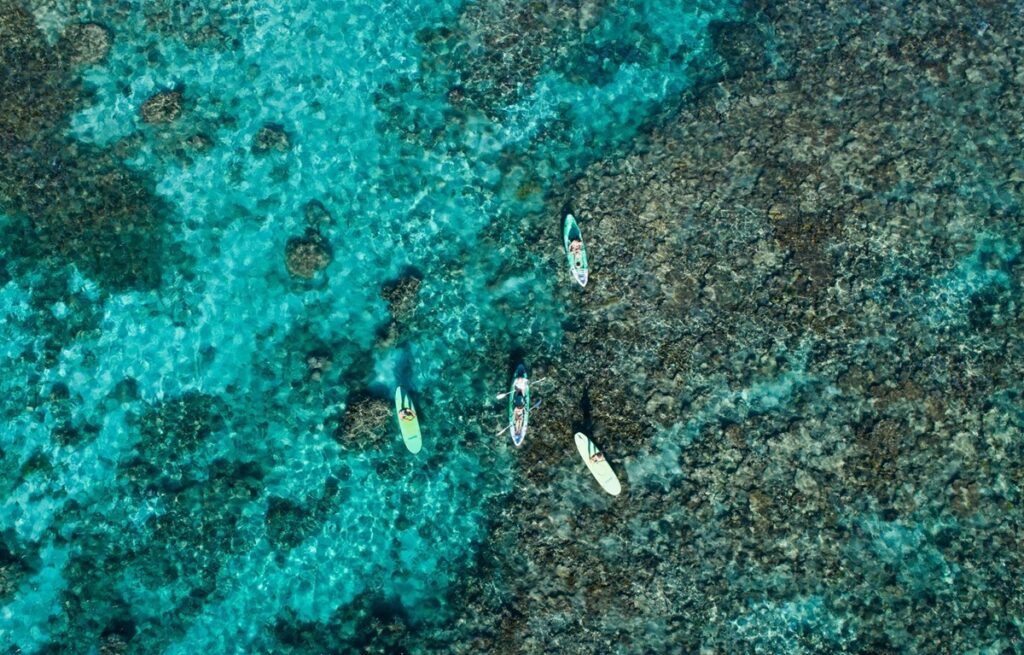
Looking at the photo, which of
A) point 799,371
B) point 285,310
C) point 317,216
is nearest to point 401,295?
point 285,310

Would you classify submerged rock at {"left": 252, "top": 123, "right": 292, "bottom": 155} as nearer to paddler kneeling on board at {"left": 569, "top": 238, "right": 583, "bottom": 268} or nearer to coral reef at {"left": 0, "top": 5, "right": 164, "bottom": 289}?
coral reef at {"left": 0, "top": 5, "right": 164, "bottom": 289}

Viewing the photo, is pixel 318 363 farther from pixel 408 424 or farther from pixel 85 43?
Answer: pixel 85 43

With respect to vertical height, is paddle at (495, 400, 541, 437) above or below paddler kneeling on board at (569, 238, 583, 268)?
below

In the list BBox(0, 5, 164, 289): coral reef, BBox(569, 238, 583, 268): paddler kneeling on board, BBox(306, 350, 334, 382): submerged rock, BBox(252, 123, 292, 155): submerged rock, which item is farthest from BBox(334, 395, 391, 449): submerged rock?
BBox(252, 123, 292, 155): submerged rock

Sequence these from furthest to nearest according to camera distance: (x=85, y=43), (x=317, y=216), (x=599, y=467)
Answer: (x=85, y=43) < (x=317, y=216) < (x=599, y=467)

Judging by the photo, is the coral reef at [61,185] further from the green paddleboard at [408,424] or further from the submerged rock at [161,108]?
the green paddleboard at [408,424]

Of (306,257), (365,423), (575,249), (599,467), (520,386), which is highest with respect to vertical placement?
(575,249)

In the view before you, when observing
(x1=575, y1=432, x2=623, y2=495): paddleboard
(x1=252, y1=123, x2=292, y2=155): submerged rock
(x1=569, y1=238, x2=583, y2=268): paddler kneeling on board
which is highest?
(x1=252, y1=123, x2=292, y2=155): submerged rock
